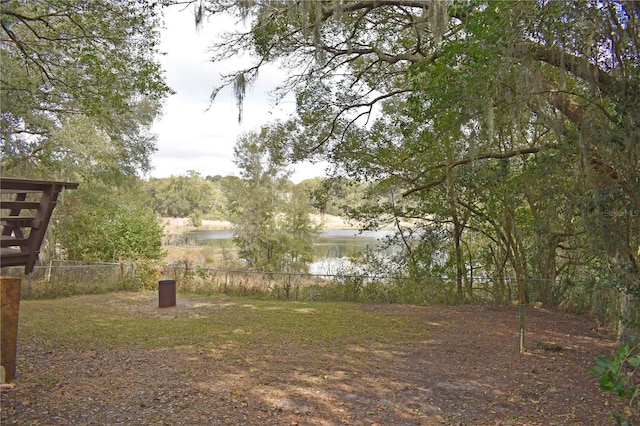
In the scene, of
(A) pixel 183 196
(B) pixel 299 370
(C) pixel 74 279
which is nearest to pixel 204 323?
(B) pixel 299 370

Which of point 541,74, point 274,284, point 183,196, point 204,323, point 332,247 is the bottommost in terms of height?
point 204,323

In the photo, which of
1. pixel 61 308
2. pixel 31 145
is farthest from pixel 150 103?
pixel 61 308

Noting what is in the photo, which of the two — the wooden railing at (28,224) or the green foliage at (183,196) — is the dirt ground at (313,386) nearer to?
the wooden railing at (28,224)

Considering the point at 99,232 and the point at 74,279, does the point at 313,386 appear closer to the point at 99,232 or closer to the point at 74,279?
the point at 74,279

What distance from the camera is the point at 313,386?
166 inches

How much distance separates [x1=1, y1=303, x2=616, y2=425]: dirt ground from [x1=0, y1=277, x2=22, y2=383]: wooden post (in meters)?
0.26

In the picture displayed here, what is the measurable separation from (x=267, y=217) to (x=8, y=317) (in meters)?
16.7

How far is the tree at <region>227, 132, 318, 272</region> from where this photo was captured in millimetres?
19703

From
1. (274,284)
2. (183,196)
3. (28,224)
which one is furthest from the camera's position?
(183,196)

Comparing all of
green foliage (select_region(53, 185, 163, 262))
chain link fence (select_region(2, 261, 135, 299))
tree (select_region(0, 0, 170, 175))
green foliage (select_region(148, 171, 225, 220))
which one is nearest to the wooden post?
tree (select_region(0, 0, 170, 175))

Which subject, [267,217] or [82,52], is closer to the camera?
[82,52]

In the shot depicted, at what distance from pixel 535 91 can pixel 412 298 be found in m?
6.24

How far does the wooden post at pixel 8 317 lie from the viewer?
141 inches

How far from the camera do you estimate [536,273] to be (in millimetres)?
9961
